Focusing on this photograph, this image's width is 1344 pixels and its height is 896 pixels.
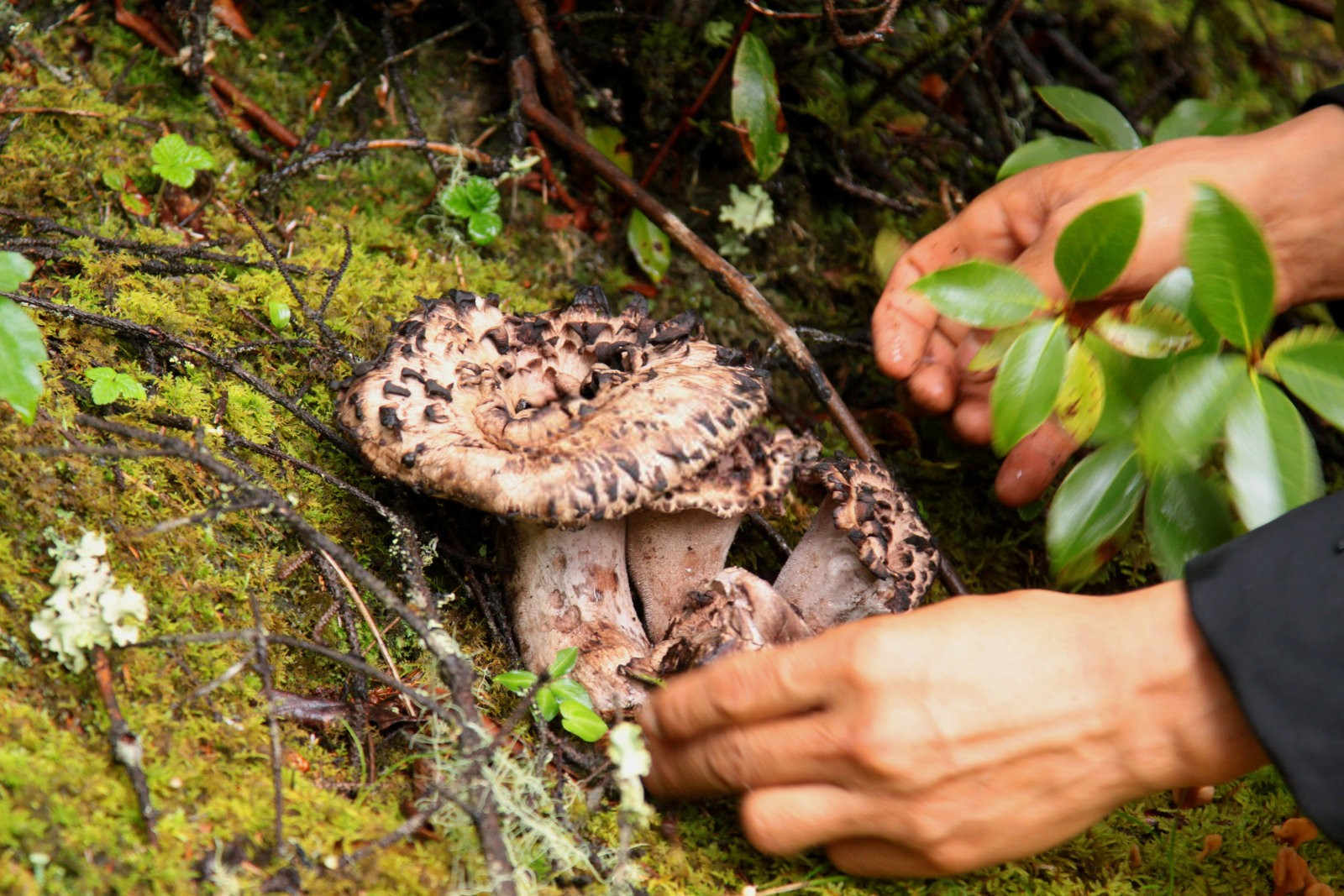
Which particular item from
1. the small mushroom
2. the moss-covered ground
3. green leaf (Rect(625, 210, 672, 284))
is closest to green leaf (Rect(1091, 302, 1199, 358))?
the small mushroom

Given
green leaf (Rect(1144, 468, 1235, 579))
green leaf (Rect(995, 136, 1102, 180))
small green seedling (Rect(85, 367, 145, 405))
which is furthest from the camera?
green leaf (Rect(995, 136, 1102, 180))

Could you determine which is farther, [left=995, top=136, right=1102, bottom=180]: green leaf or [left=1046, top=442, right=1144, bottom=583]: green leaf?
[left=995, top=136, right=1102, bottom=180]: green leaf

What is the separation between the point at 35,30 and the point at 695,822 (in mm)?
4019

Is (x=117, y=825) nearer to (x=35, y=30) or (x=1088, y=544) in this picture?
(x=1088, y=544)

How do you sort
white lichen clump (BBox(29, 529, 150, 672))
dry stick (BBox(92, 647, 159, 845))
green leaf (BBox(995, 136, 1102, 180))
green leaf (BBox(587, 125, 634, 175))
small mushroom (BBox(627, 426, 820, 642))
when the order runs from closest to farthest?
dry stick (BBox(92, 647, 159, 845)) < white lichen clump (BBox(29, 529, 150, 672)) < small mushroom (BBox(627, 426, 820, 642)) < green leaf (BBox(995, 136, 1102, 180)) < green leaf (BBox(587, 125, 634, 175))

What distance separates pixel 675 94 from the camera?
4688 mm

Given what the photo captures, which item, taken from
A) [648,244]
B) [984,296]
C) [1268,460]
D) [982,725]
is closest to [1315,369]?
[1268,460]

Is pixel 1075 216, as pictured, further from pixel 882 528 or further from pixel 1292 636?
pixel 1292 636

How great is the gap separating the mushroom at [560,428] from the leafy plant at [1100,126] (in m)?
1.76

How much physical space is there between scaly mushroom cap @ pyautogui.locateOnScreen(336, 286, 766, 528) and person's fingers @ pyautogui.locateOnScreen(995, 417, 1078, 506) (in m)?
1.24

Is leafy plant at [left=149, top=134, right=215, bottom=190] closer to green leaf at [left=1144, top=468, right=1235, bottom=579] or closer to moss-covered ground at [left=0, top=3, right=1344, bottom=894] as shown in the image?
moss-covered ground at [left=0, top=3, right=1344, bottom=894]

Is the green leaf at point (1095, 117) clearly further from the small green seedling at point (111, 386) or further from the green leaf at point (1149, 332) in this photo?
the small green seedling at point (111, 386)

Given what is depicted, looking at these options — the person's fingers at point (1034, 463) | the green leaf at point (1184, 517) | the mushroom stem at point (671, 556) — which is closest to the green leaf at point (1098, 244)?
the green leaf at point (1184, 517)

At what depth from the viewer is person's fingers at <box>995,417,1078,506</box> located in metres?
3.76
